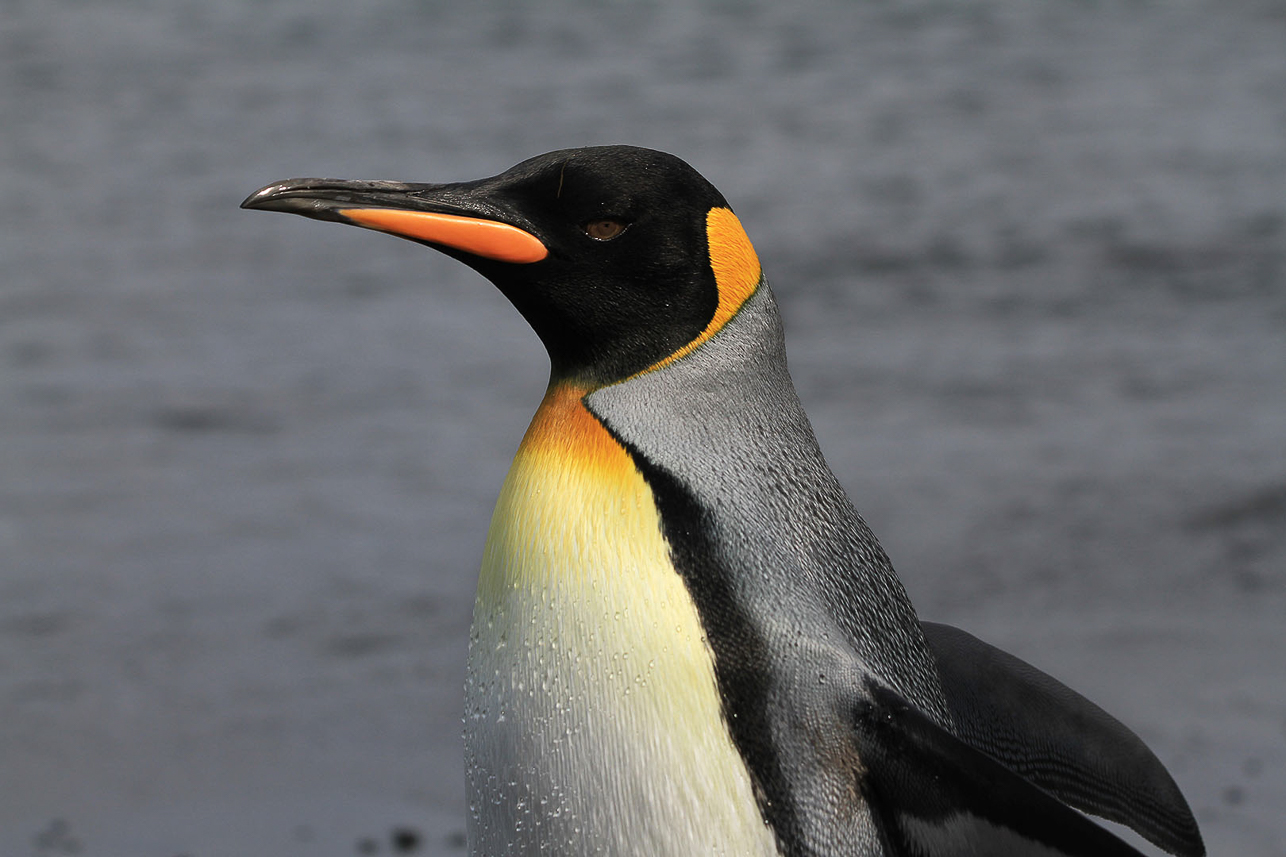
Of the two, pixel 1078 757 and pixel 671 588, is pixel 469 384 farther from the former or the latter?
pixel 671 588

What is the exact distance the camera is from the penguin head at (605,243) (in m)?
1.85

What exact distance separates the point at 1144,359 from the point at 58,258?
4.94m

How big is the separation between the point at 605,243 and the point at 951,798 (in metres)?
0.71

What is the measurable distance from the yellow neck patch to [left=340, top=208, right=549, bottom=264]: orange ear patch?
0.19 metres

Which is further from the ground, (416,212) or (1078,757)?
(416,212)

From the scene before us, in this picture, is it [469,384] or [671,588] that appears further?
[469,384]

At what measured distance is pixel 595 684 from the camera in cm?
183

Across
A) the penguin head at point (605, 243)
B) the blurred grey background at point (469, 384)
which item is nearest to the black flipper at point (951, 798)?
the penguin head at point (605, 243)

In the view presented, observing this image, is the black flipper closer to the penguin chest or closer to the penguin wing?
the penguin chest

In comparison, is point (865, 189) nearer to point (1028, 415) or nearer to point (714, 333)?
point (1028, 415)

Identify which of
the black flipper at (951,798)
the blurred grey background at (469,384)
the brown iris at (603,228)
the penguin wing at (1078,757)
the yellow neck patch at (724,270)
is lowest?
the blurred grey background at (469,384)

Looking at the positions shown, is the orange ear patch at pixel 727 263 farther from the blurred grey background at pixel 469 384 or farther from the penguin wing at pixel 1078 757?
the blurred grey background at pixel 469 384

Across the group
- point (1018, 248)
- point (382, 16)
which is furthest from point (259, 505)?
point (382, 16)

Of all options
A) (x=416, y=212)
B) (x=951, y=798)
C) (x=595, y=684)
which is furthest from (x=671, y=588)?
(x=416, y=212)
